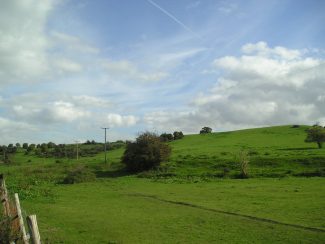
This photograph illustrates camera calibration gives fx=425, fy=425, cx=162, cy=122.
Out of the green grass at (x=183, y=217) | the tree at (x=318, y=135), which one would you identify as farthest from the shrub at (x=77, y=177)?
the tree at (x=318, y=135)

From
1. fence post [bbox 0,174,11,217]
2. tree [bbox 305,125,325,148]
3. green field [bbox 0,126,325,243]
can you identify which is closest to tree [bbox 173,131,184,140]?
tree [bbox 305,125,325,148]

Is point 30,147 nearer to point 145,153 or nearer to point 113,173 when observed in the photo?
point 113,173

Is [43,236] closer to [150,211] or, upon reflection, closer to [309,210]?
[150,211]

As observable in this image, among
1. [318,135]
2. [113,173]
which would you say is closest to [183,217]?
[113,173]

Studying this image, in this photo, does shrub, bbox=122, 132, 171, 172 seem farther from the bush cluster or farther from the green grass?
the bush cluster

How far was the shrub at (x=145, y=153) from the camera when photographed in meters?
62.3

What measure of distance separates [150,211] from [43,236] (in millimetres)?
8763

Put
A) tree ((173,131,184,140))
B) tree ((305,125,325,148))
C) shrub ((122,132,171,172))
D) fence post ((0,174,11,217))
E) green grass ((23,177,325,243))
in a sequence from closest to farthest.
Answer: fence post ((0,174,11,217)) → green grass ((23,177,325,243)) → shrub ((122,132,171,172)) → tree ((305,125,325,148)) → tree ((173,131,184,140))

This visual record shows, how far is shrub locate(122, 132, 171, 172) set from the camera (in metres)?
62.3

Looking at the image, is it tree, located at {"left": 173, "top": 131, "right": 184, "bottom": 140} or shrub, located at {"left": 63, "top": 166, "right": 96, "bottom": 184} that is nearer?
shrub, located at {"left": 63, "top": 166, "right": 96, "bottom": 184}

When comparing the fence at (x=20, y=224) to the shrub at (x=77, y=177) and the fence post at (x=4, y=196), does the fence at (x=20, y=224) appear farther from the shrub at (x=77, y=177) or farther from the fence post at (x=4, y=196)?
the shrub at (x=77, y=177)

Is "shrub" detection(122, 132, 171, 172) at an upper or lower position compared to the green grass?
upper

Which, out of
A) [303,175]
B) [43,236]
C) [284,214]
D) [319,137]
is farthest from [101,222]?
[319,137]

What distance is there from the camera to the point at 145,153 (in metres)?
62.7
